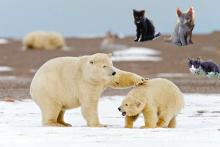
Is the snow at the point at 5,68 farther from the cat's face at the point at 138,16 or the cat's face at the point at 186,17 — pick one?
the cat's face at the point at 186,17

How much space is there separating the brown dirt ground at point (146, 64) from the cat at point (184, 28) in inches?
317

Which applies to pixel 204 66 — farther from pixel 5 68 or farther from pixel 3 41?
pixel 3 41

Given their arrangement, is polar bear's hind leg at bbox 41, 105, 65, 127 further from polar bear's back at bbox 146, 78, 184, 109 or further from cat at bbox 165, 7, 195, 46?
cat at bbox 165, 7, 195, 46

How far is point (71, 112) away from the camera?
36.7 feet

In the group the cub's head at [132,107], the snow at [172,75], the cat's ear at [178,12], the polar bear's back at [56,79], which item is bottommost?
the snow at [172,75]

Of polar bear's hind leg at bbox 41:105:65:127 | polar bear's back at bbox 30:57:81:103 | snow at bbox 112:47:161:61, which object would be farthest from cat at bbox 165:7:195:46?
snow at bbox 112:47:161:61

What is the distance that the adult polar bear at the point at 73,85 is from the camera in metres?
8.27

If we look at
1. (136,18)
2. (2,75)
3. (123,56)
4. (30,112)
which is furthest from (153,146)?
(123,56)

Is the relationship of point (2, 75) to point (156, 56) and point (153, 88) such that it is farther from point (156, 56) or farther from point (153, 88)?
point (153, 88)

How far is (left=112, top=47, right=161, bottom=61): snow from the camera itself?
26.2 metres

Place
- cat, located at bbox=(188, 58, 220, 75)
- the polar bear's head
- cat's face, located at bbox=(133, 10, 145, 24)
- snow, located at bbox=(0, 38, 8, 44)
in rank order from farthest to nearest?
snow, located at bbox=(0, 38, 8, 44), the polar bear's head, cat, located at bbox=(188, 58, 220, 75), cat's face, located at bbox=(133, 10, 145, 24)

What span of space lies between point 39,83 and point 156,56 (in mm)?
19323

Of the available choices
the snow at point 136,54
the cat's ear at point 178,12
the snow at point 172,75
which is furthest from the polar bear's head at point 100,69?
the snow at point 136,54

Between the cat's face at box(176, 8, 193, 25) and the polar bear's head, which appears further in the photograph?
the polar bear's head
